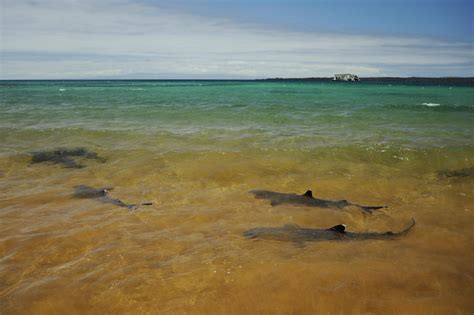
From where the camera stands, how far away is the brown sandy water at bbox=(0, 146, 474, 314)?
363 centimetres

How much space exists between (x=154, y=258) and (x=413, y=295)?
3.01m

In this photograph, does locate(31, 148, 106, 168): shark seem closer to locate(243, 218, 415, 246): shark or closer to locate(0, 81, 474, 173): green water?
locate(0, 81, 474, 173): green water

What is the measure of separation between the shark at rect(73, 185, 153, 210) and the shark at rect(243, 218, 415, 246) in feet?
7.50

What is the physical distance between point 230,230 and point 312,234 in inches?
48.4

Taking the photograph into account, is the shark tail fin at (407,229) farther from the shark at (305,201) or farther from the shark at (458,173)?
the shark at (458,173)

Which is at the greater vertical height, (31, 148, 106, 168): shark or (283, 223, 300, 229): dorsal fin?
(31, 148, 106, 168): shark

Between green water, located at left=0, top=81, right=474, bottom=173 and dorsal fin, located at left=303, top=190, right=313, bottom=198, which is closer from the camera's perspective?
dorsal fin, located at left=303, top=190, right=313, bottom=198

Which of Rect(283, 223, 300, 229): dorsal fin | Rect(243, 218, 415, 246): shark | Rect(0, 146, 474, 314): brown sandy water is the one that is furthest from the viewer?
Rect(283, 223, 300, 229): dorsal fin

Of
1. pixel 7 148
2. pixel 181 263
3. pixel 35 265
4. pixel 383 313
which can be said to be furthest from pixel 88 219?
pixel 7 148

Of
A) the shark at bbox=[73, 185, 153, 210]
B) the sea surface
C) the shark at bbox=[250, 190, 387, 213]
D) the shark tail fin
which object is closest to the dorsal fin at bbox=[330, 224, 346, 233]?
the sea surface

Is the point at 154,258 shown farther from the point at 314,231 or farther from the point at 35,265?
the point at 314,231

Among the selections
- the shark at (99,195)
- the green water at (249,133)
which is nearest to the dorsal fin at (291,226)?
the shark at (99,195)

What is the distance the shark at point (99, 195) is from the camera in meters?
6.34

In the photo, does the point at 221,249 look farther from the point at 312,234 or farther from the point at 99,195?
the point at 99,195
